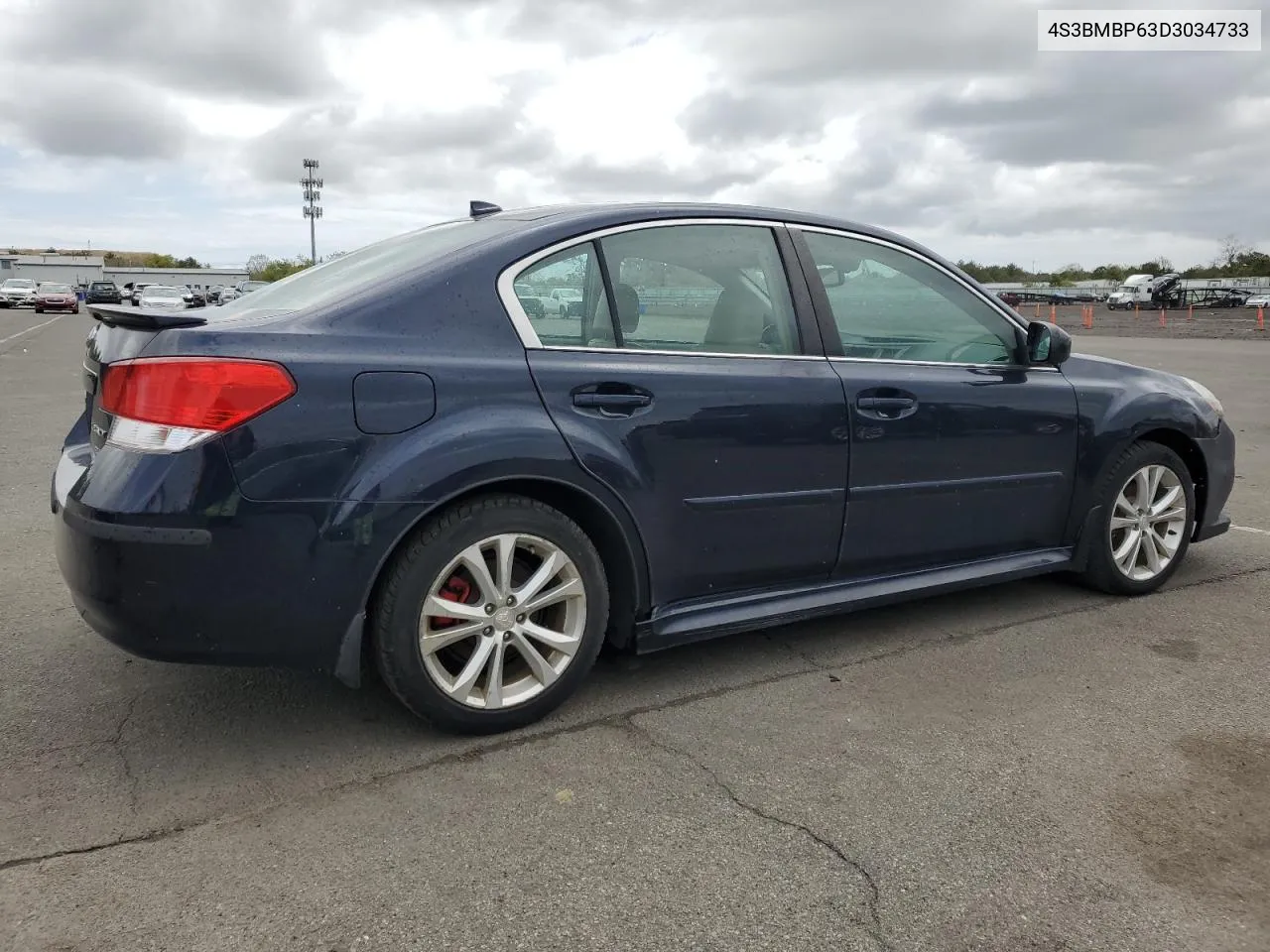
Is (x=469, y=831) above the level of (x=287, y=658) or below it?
below

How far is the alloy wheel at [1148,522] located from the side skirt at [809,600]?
16.4 inches

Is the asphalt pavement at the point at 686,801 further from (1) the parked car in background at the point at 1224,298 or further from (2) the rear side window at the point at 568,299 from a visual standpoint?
(1) the parked car in background at the point at 1224,298

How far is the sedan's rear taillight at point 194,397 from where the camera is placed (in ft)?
8.76

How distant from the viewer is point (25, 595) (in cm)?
434

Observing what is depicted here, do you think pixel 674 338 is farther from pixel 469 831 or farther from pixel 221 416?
pixel 469 831

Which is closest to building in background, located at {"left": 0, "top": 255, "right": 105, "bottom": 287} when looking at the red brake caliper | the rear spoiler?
the rear spoiler

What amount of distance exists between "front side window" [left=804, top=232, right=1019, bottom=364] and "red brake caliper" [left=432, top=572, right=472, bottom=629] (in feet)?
5.23

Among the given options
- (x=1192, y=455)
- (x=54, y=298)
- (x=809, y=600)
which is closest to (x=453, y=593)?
(x=809, y=600)

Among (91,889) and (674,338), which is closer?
(91,889)

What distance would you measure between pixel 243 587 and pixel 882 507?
2167 millimetres

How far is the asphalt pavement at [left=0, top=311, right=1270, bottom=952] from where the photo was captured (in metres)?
2.24

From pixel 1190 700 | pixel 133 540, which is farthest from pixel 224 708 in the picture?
pixel 1190 700

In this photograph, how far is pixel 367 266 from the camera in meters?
3.46

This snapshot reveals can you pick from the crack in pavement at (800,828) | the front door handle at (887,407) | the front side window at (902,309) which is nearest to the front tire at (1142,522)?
the front side window at (902,309)
